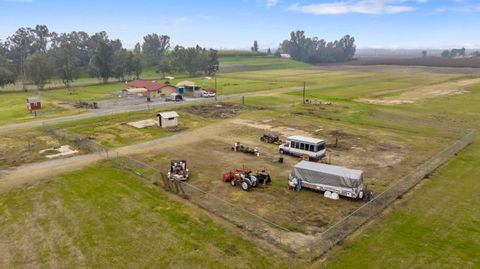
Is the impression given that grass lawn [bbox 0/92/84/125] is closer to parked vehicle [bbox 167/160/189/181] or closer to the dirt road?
the dirt road

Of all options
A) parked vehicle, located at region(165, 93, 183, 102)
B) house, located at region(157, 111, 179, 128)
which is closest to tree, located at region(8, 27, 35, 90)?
parked vehicle, located at region(165, 93, 183, 102)

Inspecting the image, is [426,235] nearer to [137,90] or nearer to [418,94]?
[137,90]

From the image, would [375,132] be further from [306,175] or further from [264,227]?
[264,227]

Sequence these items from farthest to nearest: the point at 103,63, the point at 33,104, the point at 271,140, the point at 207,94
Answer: the point at 103,63 → the point at 207,94 → the point at 33,104 → the point at 271,140

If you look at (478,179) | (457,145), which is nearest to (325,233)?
(478,179)

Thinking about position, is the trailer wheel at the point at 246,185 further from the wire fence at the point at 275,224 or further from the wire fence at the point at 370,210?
the wire fence at the point at 370,210

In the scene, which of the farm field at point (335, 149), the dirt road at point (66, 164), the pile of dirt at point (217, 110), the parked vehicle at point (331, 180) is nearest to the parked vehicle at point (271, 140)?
the farm field at point (335, 149)

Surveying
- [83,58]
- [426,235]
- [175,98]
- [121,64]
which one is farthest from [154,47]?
[426,235]
